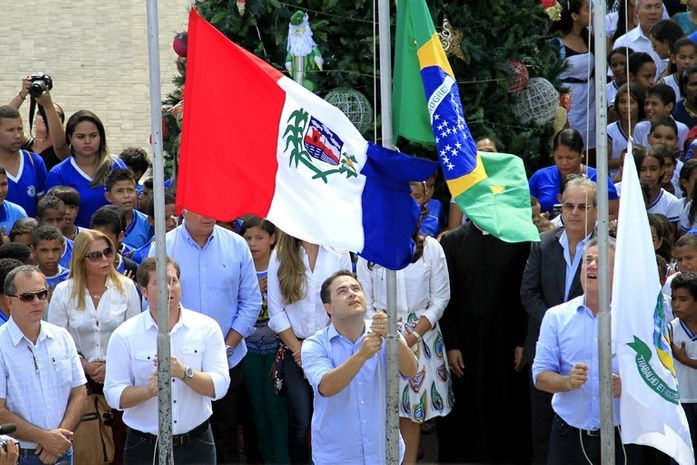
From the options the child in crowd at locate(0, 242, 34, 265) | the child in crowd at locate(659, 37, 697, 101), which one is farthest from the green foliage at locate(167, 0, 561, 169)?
the child in crowd at locate(0, 242, 34, 265)

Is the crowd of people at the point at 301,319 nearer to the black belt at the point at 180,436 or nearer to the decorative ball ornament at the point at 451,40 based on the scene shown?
the black belt at the point at 180,436

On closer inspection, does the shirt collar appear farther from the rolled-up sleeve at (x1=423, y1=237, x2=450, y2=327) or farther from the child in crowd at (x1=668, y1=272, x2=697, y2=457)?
the child in crowd at (x1=668, y1=272, x2=697, y2=457)

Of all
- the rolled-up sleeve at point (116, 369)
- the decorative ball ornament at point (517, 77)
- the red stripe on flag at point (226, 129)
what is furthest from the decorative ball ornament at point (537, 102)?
the rolled-up sleeve at point (116, 369)

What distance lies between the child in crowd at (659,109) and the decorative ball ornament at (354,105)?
2.77 m

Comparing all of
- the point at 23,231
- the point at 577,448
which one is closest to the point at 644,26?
the point at 23,231

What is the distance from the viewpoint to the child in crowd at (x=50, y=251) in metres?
10.9

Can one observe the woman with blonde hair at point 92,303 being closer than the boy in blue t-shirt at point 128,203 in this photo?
Yes

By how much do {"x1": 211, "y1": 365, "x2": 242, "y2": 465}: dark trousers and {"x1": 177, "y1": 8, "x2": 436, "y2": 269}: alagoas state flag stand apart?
2.43 m

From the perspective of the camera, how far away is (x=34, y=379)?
31.0ft

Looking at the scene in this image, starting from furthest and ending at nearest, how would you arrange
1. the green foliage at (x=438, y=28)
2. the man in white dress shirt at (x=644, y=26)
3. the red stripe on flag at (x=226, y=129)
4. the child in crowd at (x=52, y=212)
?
the man in white dress shirt at (x=644, y=26)
the green foliage at (x=438, y=28)
the child in crowd at (x=52, y=212)
the red stripe on flag at (x=226, y=129)

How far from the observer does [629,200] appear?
8805mm

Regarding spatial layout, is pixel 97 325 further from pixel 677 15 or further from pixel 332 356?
pixel 677 15

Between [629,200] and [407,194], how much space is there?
126 centimetres

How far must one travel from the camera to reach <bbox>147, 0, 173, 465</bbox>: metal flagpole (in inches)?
332
